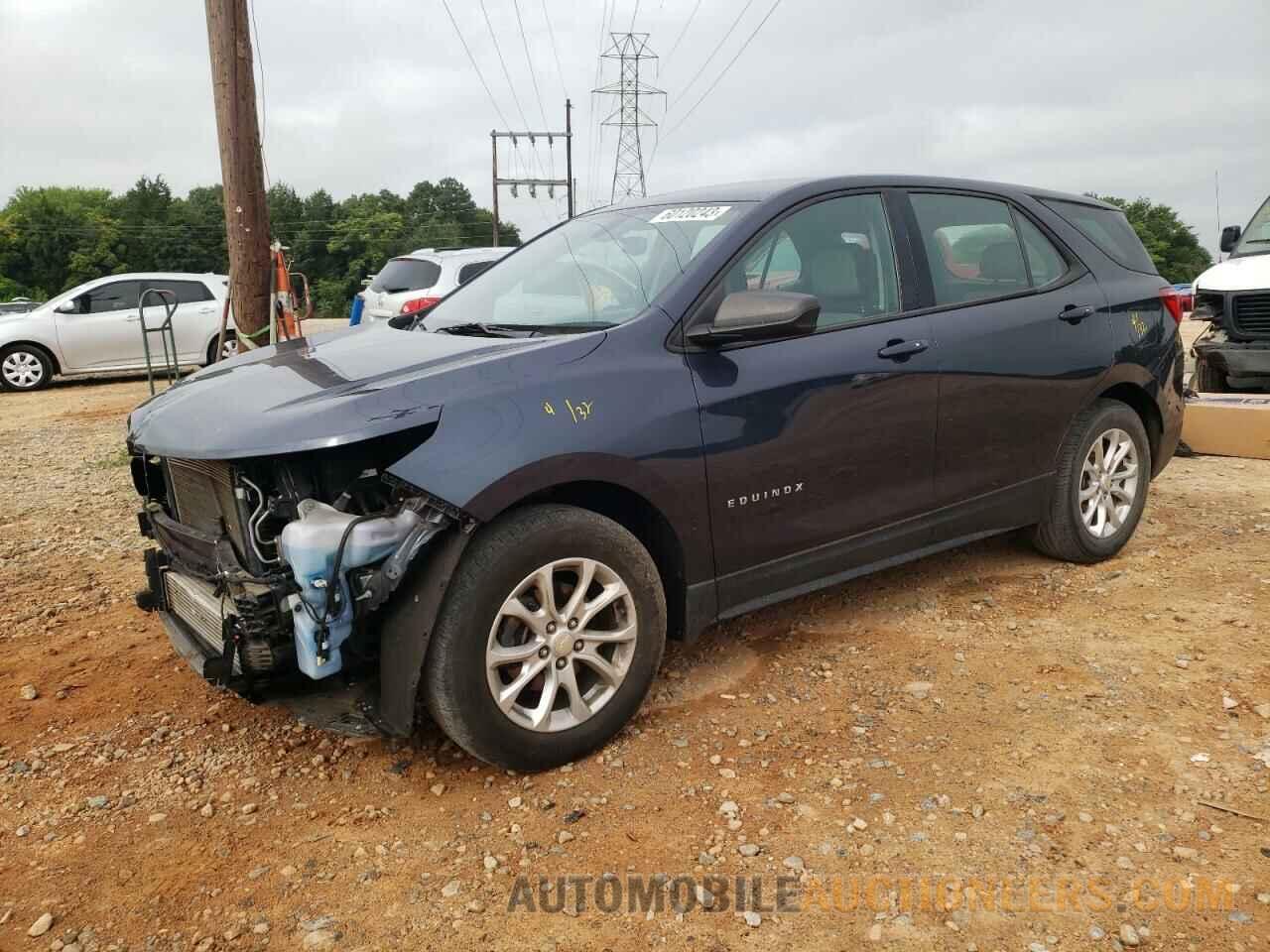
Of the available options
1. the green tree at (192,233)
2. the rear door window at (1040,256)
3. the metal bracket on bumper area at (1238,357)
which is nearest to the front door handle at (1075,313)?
the rear door window at (1040,256)

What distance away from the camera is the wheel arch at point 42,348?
43.6 feet

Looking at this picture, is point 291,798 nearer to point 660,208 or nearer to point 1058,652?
point 660,208

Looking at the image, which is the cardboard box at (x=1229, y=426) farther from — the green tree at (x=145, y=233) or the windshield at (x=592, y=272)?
the green tree at (x=145, y=233)

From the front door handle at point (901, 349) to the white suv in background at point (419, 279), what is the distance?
7.02 meters

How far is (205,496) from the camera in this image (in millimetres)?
3059

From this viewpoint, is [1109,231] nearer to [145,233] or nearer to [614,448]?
[614,448]

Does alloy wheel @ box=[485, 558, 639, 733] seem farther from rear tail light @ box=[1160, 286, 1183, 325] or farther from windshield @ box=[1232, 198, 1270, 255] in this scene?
windshield @ box=[1232, 198, 1270, 255]

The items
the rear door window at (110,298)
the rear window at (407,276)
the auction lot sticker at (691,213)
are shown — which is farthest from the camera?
the rear door window at (110,298)

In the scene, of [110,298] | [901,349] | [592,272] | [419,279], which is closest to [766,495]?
[901,349]

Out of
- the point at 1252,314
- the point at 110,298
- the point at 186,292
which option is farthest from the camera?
the point at 186,292

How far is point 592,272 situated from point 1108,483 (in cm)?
269

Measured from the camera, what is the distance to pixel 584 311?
11.3 ft

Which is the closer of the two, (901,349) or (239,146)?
(901,349)

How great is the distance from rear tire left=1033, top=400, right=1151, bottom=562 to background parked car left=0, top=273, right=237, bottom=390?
11978 millimetres
